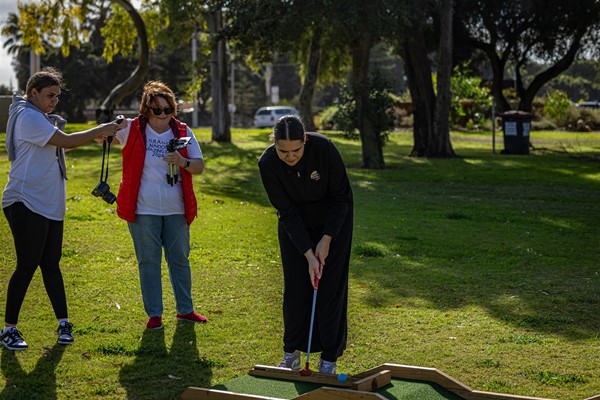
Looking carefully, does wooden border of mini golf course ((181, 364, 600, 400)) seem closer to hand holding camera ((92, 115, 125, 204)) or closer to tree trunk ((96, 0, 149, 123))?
hand holding camera ((92, 115, 125, 204))

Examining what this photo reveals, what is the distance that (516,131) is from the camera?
3484 centimetres

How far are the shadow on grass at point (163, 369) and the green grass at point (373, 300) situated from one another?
0.05ft

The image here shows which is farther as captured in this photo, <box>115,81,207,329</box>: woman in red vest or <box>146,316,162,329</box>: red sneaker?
<box>146,316,162,329</box>: red sneaker

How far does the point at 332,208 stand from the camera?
274 inches

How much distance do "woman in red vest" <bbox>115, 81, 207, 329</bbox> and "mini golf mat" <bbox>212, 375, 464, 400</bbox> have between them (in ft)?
6.68

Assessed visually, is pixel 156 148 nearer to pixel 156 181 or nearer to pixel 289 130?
pixel 156 181

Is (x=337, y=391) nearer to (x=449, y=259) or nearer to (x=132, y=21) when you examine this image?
(x=449, y=259)

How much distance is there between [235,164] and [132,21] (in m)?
10.9

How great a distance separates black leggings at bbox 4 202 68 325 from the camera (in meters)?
7.95

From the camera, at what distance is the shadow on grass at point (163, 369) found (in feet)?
23.2

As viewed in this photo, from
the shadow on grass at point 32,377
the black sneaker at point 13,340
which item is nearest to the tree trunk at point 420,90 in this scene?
the black sneaker at point 13,340

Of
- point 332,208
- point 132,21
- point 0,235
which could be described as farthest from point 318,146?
point 132,21

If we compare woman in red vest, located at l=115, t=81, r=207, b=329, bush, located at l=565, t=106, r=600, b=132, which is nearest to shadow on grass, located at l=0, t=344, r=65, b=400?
woman in red vest, located at l=115, t=81, r=207, b=329

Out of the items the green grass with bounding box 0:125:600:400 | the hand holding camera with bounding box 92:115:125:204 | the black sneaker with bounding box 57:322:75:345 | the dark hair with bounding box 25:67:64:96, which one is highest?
the dark hair with bounding box 25:67:64:96
